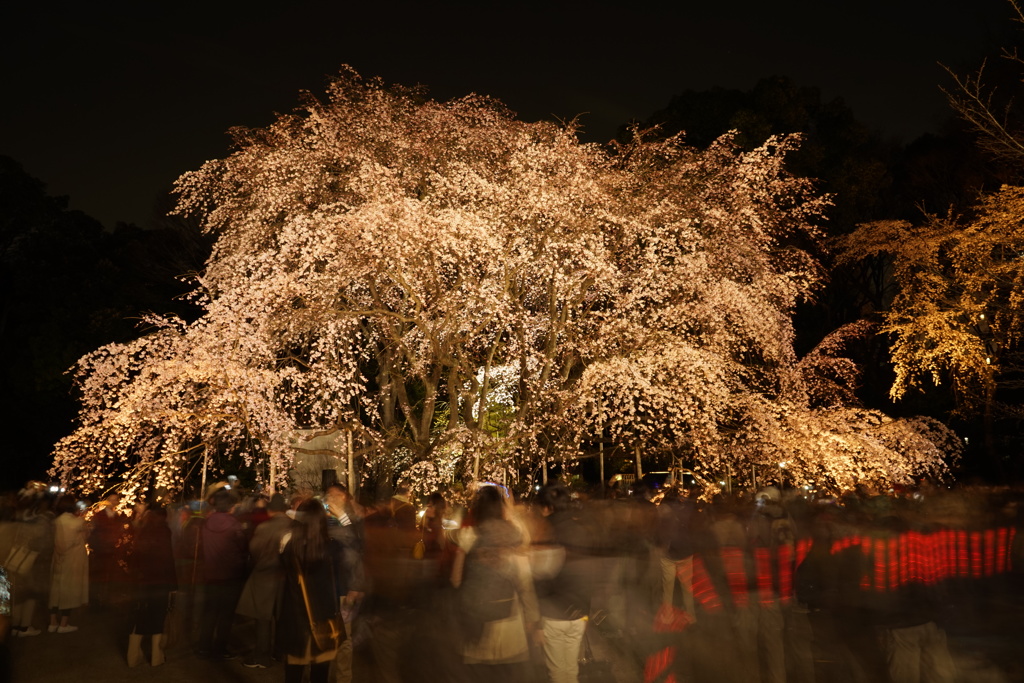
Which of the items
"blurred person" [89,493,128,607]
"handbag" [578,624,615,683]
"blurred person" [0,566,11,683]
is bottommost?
"handbag" [578,624,615,683]

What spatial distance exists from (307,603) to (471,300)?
1044 centimetres

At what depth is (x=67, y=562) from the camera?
34.7ft

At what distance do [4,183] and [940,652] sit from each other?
38.6 m

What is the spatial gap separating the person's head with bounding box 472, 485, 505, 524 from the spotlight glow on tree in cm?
917

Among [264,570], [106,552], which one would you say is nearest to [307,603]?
[264,570]

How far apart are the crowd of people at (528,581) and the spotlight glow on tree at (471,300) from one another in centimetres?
423

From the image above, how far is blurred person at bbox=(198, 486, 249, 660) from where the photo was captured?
901cm

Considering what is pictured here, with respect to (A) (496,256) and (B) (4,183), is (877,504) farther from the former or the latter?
(B) (4,183)

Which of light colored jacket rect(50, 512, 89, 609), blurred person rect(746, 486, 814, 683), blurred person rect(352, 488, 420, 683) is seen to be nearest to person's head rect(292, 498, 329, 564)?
blurred person rect(352, 488, 420, 683)

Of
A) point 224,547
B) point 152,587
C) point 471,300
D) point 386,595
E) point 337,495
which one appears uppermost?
point 471,300

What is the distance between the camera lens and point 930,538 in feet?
23.5

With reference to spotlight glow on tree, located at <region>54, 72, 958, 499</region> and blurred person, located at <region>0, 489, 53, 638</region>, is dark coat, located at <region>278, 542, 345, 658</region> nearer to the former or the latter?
blurred person, located at <region>0, 489, 53, 638</region>

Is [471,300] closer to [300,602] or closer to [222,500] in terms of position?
[222,500]

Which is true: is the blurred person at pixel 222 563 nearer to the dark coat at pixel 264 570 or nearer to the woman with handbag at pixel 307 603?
the dark coat at pixel 264 570
